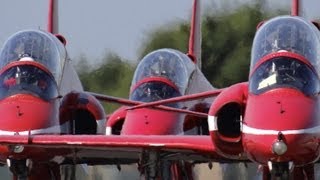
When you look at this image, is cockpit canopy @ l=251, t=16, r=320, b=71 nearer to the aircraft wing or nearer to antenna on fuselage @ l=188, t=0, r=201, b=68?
the aircraft wing

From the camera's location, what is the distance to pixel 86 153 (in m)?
20.3

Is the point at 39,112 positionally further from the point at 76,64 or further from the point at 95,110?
the point at 76,64

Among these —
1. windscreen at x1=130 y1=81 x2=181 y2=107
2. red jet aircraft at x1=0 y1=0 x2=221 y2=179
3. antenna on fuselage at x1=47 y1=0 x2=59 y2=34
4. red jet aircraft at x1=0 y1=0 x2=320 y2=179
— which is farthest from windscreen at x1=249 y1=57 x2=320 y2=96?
antenna on fuselage at x1=47 y1=0 x2=59 y2=34

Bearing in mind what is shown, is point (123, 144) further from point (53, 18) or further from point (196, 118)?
point (53, 18)

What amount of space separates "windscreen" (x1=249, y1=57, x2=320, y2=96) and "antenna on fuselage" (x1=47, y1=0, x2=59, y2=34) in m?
7.27

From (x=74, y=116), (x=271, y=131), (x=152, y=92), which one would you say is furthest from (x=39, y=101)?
(x=271, y=131)

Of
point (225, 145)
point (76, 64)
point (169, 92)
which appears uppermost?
point (76, 64)

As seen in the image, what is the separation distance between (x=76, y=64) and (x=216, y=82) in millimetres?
4184

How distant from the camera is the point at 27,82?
63.3 ft

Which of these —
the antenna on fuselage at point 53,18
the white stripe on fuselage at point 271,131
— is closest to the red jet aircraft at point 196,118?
the white stripe on fuselage at point 271,131

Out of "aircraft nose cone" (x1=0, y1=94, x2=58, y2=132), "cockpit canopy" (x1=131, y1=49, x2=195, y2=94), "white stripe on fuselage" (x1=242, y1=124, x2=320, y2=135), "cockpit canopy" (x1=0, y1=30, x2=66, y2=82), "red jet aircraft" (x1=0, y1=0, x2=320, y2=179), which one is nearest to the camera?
"white stripe on fuselage" (x1=242, y1=124, x2=320, y2=135)

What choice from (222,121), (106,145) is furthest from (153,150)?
(222,121)

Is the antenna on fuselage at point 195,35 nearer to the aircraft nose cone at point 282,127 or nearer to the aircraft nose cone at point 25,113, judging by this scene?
the aircraft nose cone at point 25,113

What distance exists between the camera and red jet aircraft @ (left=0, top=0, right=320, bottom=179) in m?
15.7
